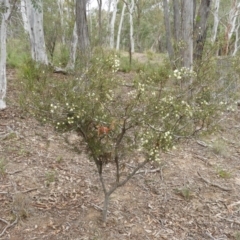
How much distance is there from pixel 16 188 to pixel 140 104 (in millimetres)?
2024

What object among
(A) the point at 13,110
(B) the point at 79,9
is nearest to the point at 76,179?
(A) the point at 13,110

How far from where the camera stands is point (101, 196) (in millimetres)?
3662

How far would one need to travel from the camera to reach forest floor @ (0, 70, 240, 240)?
3.14 m

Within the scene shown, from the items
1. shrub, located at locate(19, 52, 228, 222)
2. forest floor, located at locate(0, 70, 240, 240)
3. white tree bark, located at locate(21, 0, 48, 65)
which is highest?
white tree bark, located at locate(21, 0, 48, 65)

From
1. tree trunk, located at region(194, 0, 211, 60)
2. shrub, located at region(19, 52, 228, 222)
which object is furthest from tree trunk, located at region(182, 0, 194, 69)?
shrub, located at region(19, 52, 228, 222)

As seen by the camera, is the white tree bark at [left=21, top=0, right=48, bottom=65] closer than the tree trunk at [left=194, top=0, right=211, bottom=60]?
No

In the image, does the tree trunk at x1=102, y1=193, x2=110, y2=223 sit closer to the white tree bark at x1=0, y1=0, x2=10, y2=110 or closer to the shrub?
the shrub

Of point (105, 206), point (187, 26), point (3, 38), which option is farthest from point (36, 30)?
point (105, 206)

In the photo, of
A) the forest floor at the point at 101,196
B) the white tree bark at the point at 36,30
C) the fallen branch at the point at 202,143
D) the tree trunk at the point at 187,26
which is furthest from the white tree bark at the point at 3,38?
the fallen branch at the point at 202,143

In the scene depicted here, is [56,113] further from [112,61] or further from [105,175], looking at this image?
[105,175]

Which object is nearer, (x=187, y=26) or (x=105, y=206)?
(x=105, y=206)

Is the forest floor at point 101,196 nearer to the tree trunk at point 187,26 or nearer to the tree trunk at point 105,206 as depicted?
the tree trunk at point 105,206

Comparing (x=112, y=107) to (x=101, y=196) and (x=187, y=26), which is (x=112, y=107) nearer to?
(x=101, y=196)

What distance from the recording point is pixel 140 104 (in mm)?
2418
